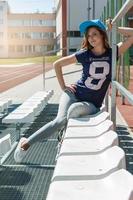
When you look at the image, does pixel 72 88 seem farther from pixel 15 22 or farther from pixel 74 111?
pixel 15 22

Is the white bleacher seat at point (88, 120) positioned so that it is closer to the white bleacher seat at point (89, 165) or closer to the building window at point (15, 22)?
the white bleacher seat at point (89, 165)

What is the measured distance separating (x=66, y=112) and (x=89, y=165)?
6.54 ft

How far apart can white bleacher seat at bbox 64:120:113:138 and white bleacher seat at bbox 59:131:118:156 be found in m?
0.09

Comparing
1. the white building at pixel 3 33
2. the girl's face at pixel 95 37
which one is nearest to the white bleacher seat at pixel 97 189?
the girl's face at pixel 95 37

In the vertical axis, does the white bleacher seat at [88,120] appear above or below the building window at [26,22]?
below

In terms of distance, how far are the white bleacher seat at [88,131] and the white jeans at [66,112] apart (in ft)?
2.05

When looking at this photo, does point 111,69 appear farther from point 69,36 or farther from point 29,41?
point 29,41

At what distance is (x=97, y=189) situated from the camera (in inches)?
81.7

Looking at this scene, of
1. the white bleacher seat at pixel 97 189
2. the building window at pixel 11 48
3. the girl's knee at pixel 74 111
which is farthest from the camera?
the building window at pixel 11 48

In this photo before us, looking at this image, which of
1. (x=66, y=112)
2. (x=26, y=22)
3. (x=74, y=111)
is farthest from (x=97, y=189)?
(x=26, y=22)

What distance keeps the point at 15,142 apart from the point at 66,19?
60.3 m

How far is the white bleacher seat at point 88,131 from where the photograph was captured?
318 cm

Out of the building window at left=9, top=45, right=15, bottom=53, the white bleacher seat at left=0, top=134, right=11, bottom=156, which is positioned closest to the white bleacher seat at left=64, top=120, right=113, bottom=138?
the white bleacher seat at left=0, top=134, right=11, bottom=156

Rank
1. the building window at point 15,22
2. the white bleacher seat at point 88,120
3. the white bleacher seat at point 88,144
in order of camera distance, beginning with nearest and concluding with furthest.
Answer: the white bleacher seat at point 88,144
the white bleacher seat at point 88,120
the building window at point 15,22
